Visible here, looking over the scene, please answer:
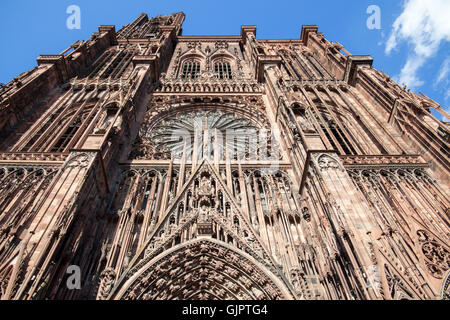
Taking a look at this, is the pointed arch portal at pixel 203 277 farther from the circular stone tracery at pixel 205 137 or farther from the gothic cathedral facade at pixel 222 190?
the circular stone tracery at pixel 205 137

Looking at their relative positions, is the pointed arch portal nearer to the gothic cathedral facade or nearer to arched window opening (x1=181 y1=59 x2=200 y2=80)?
the gothic cathedral facade

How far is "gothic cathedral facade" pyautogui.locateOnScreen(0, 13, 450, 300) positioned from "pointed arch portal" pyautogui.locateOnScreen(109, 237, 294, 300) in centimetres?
4

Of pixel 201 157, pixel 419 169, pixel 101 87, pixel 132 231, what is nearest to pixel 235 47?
pixel 101 87

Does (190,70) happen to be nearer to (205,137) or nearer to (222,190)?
(205,137)

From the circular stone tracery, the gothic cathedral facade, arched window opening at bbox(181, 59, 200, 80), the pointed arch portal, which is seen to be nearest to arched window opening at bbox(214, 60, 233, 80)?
arched window opening at bbox(181, 59, 200, 80)

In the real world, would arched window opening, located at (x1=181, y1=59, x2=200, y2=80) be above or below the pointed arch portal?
above

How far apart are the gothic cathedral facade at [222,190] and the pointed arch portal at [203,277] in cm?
4

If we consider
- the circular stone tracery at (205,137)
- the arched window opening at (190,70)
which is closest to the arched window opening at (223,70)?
the arched window opening at (190,70)

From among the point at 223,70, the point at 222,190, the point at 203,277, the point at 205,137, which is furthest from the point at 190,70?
the point at 203,277

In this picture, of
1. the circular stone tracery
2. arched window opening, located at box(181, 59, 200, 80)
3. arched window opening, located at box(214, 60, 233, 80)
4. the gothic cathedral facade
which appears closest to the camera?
the gothic cathedral facade

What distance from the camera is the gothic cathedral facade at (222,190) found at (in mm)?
7156

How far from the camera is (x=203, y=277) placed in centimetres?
857

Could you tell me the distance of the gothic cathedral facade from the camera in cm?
716

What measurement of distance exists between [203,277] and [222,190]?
3.04 meters
